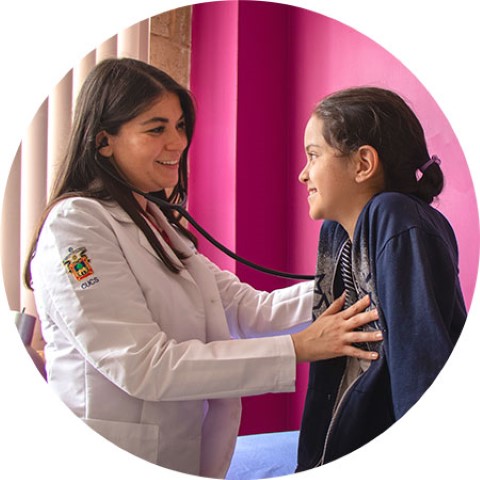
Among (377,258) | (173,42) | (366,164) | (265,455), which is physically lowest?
(265,455)

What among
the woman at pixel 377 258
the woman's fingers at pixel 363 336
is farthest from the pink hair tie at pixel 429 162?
the woman's fingers at pixel 363 336

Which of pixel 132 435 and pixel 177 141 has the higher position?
pixel 177 141

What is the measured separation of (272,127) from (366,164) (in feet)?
0.44

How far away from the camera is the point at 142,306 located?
665 mm

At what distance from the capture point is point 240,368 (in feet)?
2.17

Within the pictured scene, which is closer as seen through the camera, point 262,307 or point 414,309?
point 414,309

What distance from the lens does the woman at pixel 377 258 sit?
608 mm

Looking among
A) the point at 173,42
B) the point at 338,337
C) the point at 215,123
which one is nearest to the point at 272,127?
the point at 215,123

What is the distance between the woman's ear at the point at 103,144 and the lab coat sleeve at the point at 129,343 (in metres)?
0.08

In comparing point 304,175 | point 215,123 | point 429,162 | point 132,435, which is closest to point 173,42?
point 215,123

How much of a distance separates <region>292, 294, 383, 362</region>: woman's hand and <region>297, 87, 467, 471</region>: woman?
16mm

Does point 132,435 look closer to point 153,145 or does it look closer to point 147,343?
point 147,343

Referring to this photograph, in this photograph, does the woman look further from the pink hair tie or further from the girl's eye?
the girl's eye

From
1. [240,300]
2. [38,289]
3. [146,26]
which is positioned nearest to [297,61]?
[146,26]
